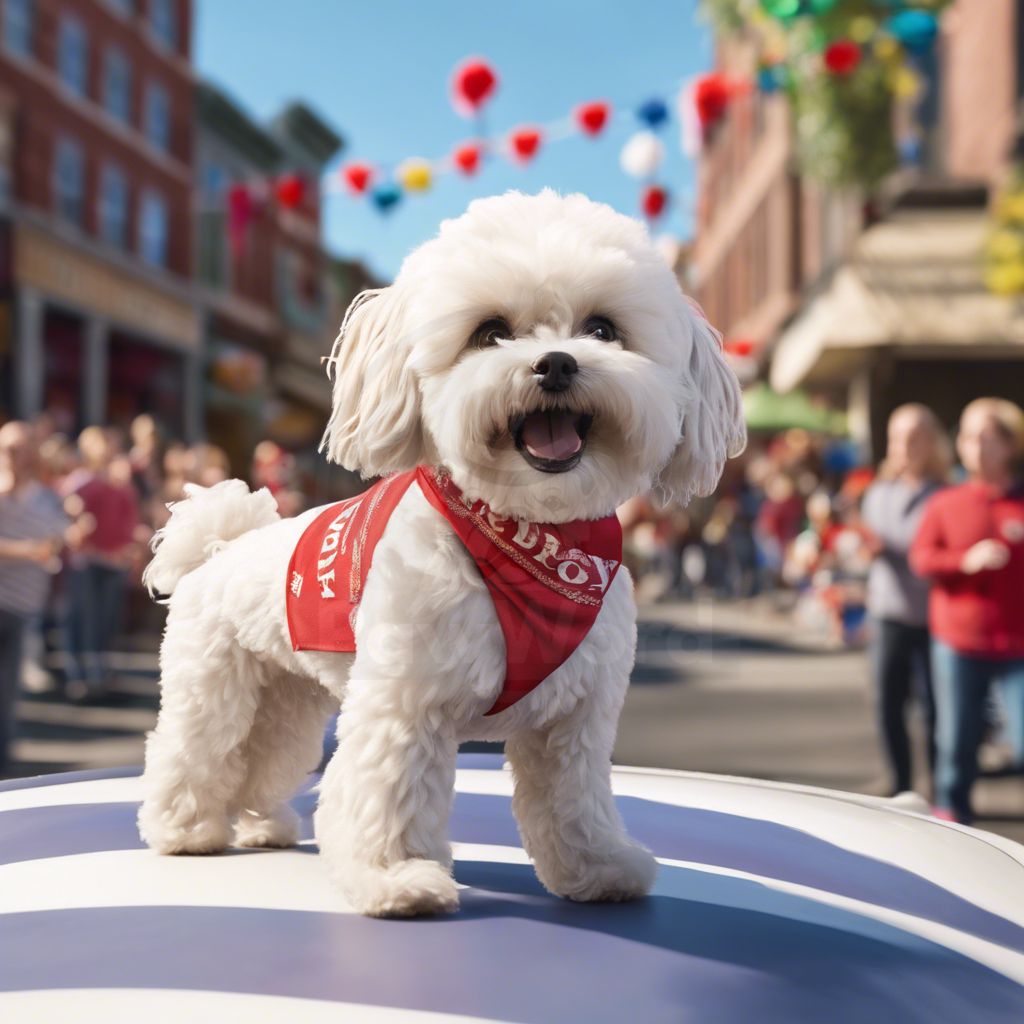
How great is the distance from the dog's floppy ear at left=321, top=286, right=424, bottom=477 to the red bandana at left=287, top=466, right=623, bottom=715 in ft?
0.24

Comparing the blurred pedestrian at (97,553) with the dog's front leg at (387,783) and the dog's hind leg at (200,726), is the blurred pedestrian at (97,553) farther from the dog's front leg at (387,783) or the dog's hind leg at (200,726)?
the dog's front leg at (387,783)

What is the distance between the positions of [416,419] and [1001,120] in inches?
765

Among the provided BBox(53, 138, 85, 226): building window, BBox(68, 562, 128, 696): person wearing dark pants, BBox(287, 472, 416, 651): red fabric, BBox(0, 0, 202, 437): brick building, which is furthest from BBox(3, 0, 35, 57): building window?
BBox(287, 472, 416, 651): red fabric

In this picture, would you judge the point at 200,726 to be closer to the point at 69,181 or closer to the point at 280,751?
the point at 280,751

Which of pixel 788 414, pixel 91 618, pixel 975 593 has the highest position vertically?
pixel 788 414

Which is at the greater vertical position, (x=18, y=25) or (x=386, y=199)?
(x=18, y=25)

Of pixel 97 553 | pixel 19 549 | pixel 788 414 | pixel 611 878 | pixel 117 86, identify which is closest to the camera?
pixel 611 878

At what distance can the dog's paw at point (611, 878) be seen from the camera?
5.17ft

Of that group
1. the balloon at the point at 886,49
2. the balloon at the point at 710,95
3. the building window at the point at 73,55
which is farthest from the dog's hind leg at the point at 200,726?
the building window at the point at 73,55

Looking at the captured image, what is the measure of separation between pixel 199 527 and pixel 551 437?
0.72 meters

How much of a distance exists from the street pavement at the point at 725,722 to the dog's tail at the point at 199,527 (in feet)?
9.03

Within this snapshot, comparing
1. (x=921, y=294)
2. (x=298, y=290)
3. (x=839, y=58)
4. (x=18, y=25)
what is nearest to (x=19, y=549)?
(x=839, y=58)

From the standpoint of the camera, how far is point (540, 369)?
4.85ft

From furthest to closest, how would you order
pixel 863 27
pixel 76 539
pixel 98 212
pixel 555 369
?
1. pixel 98 212
2. pixel 863 27
3. pixel 76 539
4. pixel 555 369
